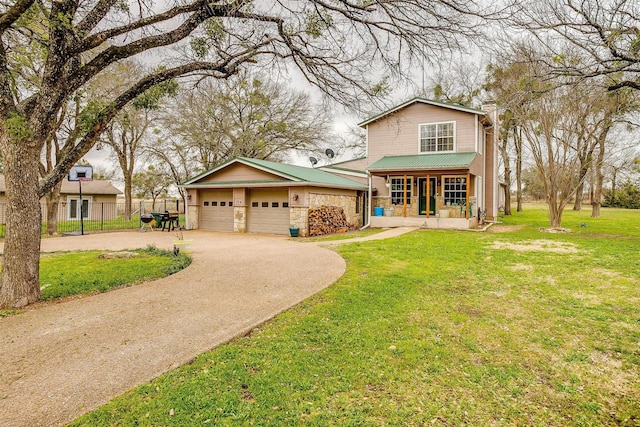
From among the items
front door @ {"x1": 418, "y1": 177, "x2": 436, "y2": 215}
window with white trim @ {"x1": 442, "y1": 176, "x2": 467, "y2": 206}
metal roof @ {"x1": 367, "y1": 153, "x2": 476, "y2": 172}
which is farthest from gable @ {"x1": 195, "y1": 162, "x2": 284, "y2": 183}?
→ window with white trim @ {"x1": 442, "y1": 176, "x2": 467, "y2": 206}

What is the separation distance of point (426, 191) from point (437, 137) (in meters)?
2.90

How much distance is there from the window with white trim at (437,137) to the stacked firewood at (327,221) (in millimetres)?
5678

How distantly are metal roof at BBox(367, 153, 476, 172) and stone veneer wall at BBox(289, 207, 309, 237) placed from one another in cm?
456

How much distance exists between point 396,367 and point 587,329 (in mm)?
2712

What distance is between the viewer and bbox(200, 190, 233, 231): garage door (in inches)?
654

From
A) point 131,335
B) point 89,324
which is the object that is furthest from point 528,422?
point 89,324

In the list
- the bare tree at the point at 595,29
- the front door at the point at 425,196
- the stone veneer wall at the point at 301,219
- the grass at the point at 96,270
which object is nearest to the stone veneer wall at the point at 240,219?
the stone veneer wall at the point at 301,219

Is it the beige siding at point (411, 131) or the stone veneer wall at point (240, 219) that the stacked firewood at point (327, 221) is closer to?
the stone veneer wall at point (240, 219)

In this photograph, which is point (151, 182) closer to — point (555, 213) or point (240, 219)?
point (240, 219)

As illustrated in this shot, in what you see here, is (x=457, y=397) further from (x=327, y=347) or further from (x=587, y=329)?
(x=587, y=329)

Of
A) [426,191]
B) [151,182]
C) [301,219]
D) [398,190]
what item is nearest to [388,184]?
[398,190]

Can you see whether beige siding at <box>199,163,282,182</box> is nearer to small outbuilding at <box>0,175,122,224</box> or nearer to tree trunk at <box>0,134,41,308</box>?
tree trunk at <box>0,134,41,308</box>

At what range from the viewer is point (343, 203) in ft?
54.4

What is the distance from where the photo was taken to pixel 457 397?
281 cm
